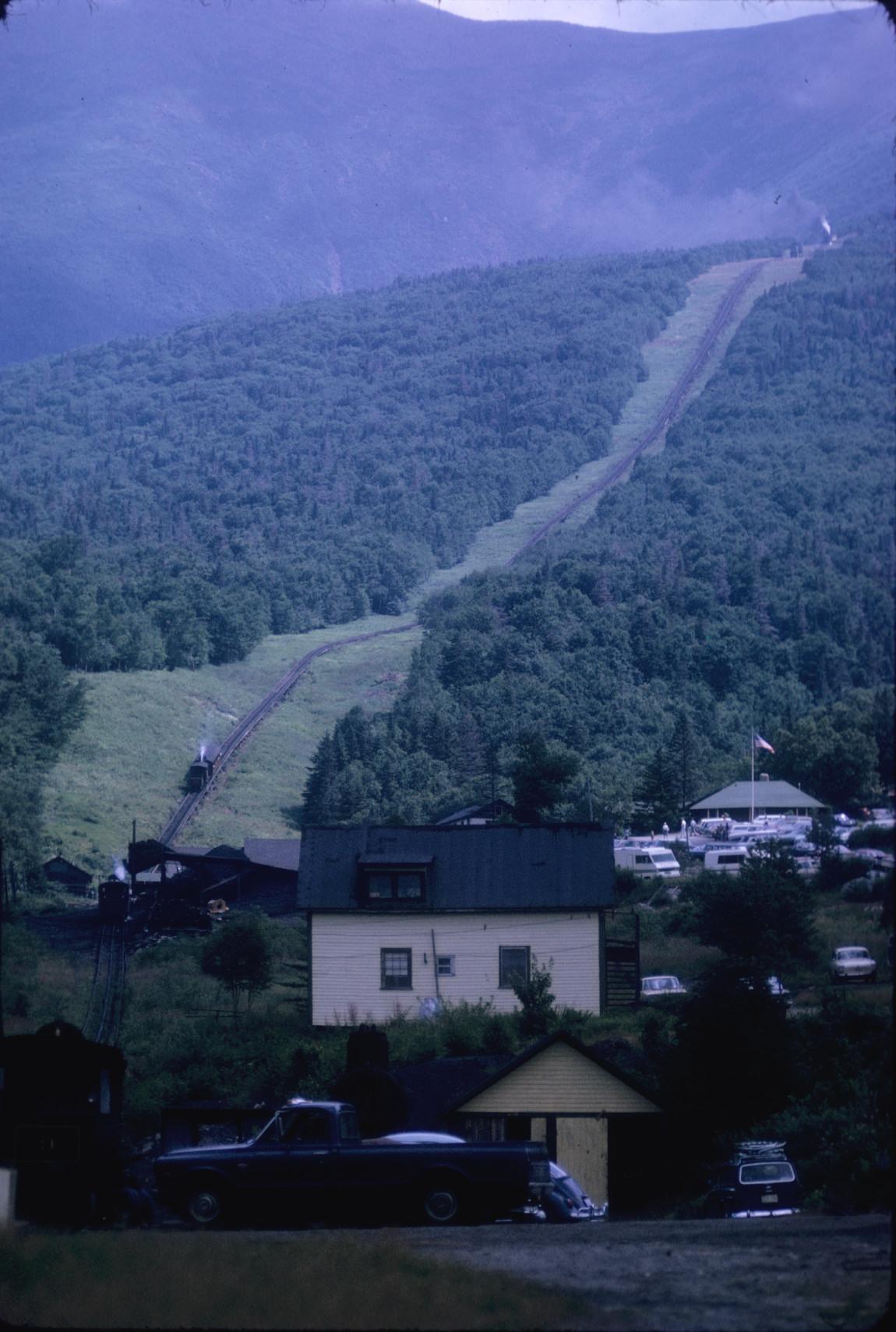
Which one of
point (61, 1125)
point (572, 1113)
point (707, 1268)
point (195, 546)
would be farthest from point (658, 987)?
point (195, 546)

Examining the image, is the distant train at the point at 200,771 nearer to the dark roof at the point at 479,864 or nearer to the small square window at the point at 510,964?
the dark roof at the point at 479,864

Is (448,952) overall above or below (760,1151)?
above

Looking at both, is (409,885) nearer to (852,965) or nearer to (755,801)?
(852,965)

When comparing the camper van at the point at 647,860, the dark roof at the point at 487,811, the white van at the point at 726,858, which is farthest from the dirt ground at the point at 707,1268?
the dark roof at the point at 487,811

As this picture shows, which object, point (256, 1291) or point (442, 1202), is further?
point (442, 1202)

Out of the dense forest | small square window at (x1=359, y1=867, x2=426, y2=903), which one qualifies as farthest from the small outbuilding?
small square window at (x1=359, y1=867, x2=426, y2=903)

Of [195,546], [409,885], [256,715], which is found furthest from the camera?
[195,546]

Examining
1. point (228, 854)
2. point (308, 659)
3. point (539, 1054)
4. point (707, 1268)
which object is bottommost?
point (539, 1054)

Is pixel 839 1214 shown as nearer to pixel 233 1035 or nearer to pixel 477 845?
pixel 233 1035
